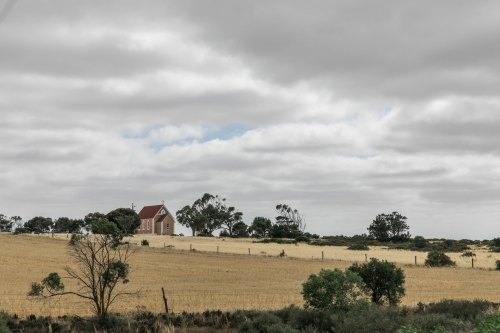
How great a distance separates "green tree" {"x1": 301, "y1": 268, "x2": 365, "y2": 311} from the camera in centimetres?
2486

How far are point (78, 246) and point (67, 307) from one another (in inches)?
287

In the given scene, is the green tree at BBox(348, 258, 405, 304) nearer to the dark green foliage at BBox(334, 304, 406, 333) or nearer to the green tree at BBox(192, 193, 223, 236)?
the dark green foliage at BBox(334, 304, 406, 333)

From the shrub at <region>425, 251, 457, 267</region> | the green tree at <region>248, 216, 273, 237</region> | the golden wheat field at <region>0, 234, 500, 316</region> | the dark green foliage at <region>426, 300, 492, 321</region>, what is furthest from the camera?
the green tree at <region>248, 216, 273, 237</region>

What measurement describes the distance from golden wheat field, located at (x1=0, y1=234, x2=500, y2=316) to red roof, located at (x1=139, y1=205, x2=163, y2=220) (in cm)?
4722

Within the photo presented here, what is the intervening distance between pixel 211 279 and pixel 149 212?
84050 millimetres

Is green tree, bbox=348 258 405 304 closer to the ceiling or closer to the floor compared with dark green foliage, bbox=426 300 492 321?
closer to the ceiling

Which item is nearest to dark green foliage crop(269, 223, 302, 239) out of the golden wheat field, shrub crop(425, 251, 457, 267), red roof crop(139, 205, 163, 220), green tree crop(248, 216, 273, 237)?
green tree crop(248, 216, 273, 237)

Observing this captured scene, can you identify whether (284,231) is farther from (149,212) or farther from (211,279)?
(211,279)

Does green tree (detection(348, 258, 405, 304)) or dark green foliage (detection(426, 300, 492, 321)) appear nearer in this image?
dark green foliage (detection(426, 300, 492, 321))

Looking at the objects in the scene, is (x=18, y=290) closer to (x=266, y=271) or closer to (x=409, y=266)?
(x=266, y=271)

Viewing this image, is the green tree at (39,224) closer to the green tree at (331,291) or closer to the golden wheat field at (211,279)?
the golden wheat field at (211,279)

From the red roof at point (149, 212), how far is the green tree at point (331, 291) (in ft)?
351

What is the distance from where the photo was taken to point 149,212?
13262cm

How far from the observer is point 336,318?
71.3ft
